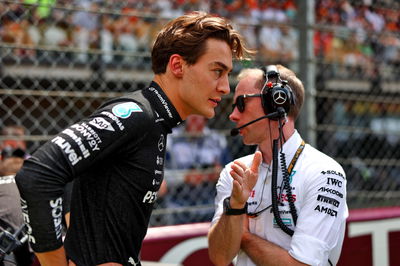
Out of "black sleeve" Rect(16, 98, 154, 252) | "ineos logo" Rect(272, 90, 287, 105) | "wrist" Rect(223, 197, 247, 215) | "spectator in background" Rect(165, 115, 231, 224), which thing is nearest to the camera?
"black sleeve" Rect(16, 98, 154, 252)

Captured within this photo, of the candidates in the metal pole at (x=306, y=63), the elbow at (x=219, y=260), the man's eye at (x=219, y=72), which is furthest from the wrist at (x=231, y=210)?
the metal pole at (x=306, y=63)

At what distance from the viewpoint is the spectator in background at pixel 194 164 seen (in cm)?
468

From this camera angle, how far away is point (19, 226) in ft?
9.15

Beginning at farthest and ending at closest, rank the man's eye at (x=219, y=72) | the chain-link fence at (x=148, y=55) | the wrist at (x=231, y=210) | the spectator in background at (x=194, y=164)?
the spectator in background at (x=194, y=164)
the chain-link fence at (x=148, y=55)
the wrist at (x=231, y=210)
the man's eye at (x=219, y=72)

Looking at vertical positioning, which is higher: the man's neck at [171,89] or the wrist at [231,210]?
the man's neck at [171,89]

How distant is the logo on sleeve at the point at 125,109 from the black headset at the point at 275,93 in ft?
2.74

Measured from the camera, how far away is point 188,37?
6.61 feet

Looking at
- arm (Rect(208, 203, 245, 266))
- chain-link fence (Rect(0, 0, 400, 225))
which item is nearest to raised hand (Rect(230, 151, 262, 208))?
arm (Rect(208, 203, 245, 266))

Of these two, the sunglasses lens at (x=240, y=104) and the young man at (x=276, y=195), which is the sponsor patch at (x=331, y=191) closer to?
the young man at (x=276, y=195)

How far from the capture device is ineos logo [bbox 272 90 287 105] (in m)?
2.51

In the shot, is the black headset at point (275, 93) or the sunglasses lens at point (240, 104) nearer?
the black headset at point (275, 93)

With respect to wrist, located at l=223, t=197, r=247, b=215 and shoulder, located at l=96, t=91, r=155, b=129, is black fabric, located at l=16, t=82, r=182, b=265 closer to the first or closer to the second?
shoulder, located at l=96, t=91, r=155, b=129

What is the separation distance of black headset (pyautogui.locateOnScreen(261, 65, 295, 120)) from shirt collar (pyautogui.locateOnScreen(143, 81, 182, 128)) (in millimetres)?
645

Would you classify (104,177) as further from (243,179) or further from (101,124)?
(243,179)
